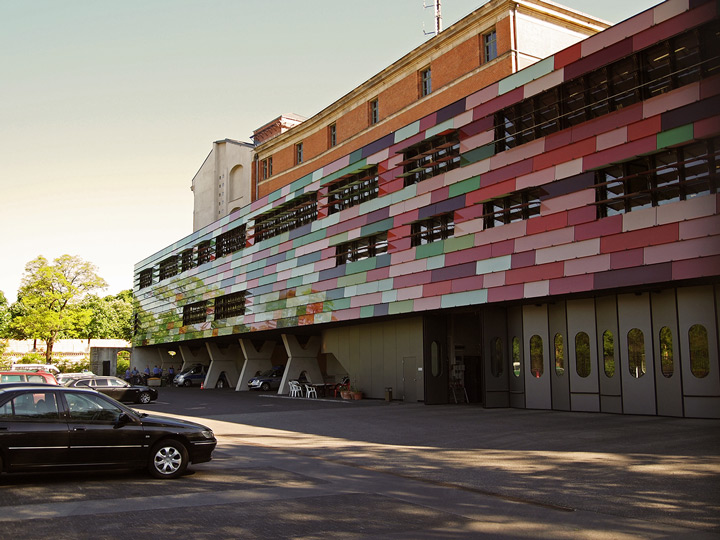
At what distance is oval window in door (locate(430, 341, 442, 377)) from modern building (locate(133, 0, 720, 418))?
0.22 ft

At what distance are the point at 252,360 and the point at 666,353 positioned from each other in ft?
108

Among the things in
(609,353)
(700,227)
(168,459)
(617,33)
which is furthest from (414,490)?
(617,33)

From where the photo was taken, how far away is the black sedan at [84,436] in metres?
9.65

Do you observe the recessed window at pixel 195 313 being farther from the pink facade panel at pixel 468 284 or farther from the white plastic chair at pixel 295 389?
the pink facade panel at pixel 468 284

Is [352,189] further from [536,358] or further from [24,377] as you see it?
[24,377]

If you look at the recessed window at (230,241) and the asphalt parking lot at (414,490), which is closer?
the asphalt parking lot at (414,490)

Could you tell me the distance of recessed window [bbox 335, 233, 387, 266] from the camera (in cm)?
3114

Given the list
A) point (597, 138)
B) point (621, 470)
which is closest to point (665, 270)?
point (597, 138)

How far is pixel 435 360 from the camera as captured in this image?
95.5 ft

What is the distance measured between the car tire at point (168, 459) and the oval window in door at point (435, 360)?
62.6 ft

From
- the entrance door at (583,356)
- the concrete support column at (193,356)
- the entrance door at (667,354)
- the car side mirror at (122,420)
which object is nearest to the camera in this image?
the car side mirror at (122,420)

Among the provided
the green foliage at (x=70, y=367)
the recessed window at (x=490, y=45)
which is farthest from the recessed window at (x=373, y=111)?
the green foliage at (x=70, y=367)

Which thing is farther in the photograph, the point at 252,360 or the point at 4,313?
the point at 4,313

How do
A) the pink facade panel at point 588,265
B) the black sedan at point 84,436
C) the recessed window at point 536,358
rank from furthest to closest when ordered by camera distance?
the recessed window at point 536,358 < the pink facade panel at point 588,265 < the black sedan at point 84,436
